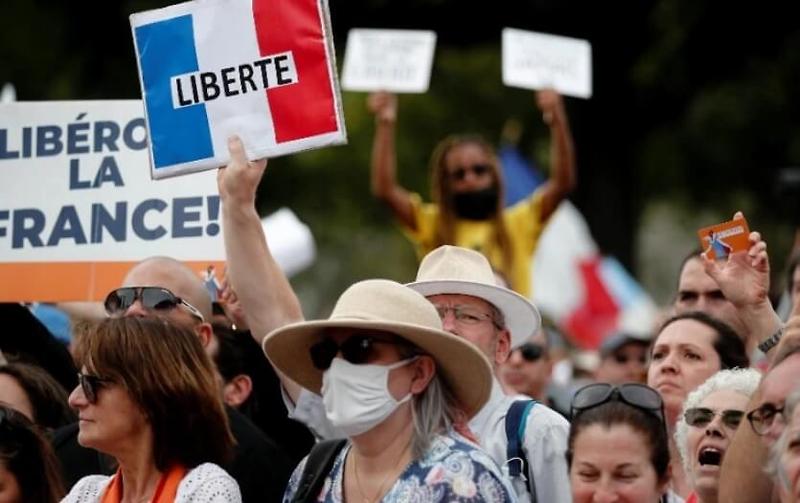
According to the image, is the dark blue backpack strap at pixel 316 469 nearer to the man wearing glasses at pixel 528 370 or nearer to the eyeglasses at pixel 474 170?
the man wearing glasses at pixel 528 370

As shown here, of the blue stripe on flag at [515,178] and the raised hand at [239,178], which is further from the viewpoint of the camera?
the blue stripe on flag at [515,178]

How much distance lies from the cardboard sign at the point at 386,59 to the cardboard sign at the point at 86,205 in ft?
10.4

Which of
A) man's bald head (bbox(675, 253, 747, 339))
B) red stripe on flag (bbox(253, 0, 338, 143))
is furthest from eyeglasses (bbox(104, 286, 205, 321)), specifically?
man's bald head (bbox(675, 253, 747, 339))

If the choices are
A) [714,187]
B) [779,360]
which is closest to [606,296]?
[714,187]

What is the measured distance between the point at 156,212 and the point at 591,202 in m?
12.5

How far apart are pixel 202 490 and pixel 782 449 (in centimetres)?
189

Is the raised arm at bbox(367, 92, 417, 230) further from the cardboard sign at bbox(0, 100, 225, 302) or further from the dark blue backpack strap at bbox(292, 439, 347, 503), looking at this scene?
the dark blue backpack strap at bbox(292, 439, 347, 503)

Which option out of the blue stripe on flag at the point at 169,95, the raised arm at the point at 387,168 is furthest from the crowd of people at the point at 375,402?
the raised arm at the point at 387,168

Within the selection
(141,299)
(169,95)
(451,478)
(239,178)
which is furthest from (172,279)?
(451,478)

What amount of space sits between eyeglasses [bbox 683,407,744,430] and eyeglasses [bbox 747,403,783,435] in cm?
75

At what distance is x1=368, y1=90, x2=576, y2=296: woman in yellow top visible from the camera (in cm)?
1046

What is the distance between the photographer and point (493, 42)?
20875 mm

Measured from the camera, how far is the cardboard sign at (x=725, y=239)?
7.07 meters

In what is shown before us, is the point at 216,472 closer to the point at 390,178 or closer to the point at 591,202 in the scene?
the point at 390,178
